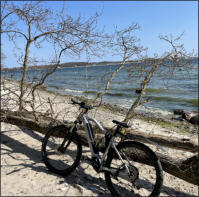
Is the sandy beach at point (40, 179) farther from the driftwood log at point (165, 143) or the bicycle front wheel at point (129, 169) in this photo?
the driftwood log at point (165, 143)

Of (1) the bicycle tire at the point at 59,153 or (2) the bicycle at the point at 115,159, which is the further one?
(1) the bicycle tire at the point at 59,153

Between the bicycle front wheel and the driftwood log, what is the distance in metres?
0.25

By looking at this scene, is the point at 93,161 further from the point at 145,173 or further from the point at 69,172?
the point at 145,173

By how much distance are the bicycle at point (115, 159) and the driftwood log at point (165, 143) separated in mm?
212

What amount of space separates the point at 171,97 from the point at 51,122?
14720 millimetres

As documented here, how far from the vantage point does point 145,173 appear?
12.9 ft

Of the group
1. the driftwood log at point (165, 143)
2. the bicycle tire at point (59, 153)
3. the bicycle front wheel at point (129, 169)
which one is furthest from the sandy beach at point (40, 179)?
the driftwood log at point (165, 143)

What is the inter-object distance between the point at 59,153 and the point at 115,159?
52.5 inches

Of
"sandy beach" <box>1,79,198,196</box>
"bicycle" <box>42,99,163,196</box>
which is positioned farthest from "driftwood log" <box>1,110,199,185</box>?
"sandy beach" <box>1,79,198,196</box>

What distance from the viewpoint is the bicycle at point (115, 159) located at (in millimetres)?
2973

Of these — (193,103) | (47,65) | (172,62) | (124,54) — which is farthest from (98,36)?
(193,103)

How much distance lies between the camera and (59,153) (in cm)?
392

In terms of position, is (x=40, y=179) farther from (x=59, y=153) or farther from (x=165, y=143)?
(x=165, y=143)

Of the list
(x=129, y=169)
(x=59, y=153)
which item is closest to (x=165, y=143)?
(x=129, y=169)
